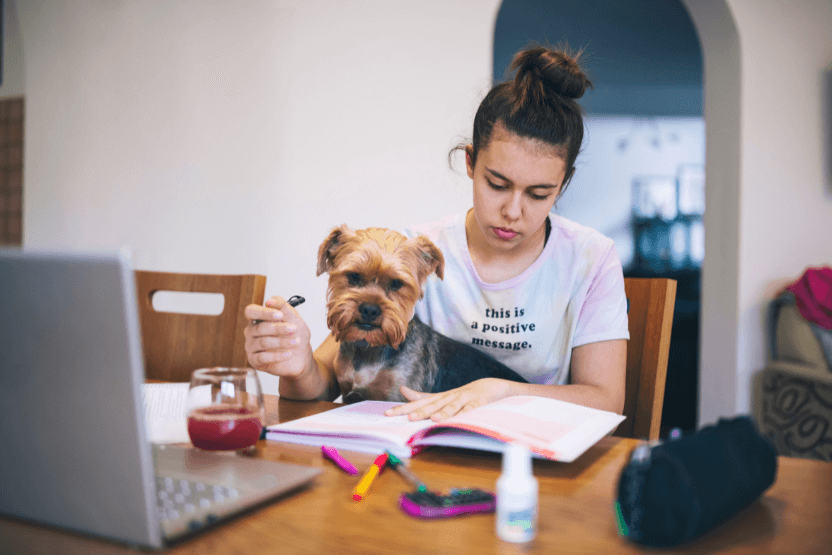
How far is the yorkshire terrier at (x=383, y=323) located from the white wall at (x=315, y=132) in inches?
60.9

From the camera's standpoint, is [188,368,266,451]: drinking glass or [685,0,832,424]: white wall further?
[685,0,832,424]: white wall

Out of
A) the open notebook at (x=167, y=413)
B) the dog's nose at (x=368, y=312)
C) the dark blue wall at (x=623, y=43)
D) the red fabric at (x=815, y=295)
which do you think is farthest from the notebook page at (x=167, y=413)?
the dark blue wall at (x=623, y=43)

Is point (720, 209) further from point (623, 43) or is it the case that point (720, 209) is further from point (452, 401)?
point (623, 43)

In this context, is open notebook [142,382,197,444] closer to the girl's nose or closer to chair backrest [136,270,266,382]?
chair backrest [136,270,266,382]

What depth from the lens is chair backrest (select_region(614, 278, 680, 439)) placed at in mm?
1277

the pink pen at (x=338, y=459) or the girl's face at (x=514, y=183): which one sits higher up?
the girl's face at (x=514, y=183)

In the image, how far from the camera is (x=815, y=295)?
298cm

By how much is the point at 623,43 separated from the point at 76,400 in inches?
260

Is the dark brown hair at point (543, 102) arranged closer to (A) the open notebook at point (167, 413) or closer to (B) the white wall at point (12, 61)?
(A) the open notebook at point (167, 413)

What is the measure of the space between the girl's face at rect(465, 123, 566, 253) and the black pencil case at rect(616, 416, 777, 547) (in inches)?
30.7

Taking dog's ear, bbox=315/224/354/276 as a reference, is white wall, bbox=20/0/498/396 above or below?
above

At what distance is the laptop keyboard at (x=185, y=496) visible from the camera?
560mm

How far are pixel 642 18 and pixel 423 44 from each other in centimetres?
348

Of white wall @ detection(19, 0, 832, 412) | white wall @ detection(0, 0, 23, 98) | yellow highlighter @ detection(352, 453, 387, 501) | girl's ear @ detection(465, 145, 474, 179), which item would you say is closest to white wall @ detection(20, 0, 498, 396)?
white wall @ detection(19, 0, 832, 412)
